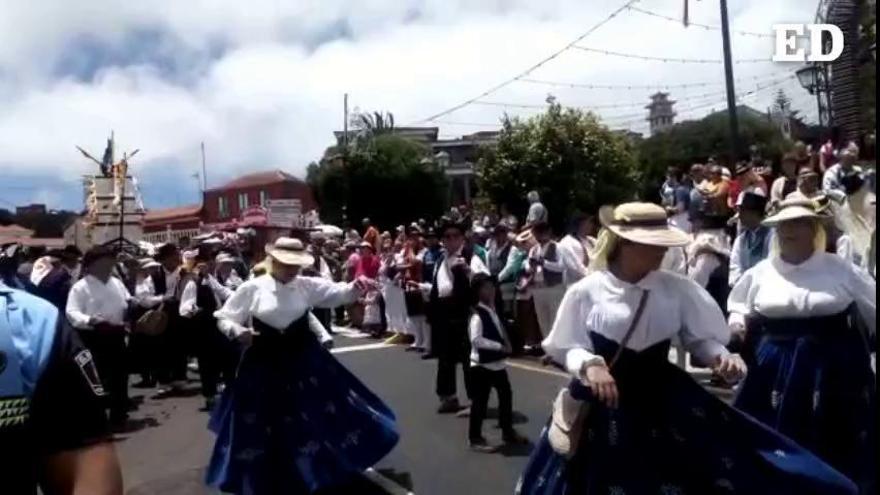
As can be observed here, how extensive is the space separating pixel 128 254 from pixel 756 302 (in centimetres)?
1293

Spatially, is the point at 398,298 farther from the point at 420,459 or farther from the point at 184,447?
the point at 420,459

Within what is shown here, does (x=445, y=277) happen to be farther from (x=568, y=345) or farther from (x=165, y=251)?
(x=568, y=345)

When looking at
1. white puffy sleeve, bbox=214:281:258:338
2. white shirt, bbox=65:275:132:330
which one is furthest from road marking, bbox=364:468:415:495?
white shirt, bbox=65:275:132:330

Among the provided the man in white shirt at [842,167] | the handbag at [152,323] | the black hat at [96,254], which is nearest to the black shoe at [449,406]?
the black hat at [96,254]

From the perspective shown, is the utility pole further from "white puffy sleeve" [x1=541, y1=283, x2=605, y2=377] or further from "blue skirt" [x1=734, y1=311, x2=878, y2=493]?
"white puffy sleeve" [x1=541, y1=283, x2=605, y2=377]

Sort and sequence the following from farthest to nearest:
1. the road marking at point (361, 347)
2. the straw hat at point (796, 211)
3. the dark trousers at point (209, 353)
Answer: the road marking at point (361, 347), the dark trousers at point (209, 353), the straw hat at point (796, 211)

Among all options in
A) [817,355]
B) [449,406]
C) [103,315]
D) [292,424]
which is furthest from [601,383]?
[103,315]

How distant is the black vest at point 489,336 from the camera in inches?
338

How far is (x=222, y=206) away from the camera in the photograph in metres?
101

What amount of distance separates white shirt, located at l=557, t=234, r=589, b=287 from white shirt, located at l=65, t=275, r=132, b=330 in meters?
4.86

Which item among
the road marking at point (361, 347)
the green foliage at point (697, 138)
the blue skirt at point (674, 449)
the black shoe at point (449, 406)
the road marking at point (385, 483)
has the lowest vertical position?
the road marking at point (361, 347)

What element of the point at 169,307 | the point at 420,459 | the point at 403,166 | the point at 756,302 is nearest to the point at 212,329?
the point at 169,307

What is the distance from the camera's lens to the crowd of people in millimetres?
4320

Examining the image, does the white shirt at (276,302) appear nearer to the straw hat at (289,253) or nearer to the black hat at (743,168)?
the straw hat at (289,253)
